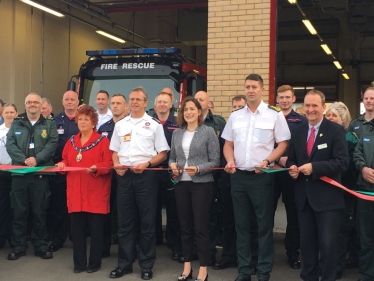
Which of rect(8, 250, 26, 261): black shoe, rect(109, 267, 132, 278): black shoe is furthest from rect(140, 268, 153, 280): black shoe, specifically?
rect(8, 250, 26, 261): black shoe

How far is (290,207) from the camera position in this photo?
20.0 feet

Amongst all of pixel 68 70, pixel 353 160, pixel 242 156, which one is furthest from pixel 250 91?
pixel 68 70

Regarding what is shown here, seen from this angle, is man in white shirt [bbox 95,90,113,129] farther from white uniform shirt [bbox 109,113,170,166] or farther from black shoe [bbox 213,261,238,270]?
black shoe [bbox 213,261,238,270]

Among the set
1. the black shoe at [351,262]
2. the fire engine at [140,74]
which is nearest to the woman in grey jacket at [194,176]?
the black shoe at [351,262]

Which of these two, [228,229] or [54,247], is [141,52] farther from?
[228,229]

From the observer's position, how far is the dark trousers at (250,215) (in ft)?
17.5

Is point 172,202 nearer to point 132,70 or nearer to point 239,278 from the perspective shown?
point 239,278

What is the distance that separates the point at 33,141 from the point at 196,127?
2.25 metres

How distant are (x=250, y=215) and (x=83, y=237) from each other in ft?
6.69

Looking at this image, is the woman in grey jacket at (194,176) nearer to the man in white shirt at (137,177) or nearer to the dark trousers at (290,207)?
the man in white shirt at (137,177)

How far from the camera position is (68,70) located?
16062 millimetres

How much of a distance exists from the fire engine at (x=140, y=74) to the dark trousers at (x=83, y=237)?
3.81m

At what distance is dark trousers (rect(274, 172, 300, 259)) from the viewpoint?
6012 mm

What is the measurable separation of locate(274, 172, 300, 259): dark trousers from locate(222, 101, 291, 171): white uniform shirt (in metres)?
0.75
